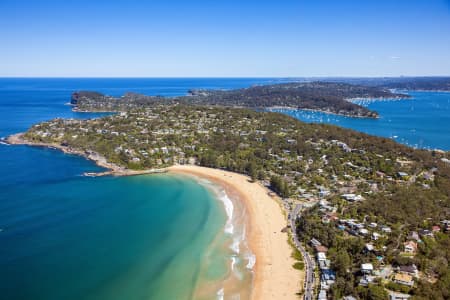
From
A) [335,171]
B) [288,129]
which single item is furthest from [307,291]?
[288,129]

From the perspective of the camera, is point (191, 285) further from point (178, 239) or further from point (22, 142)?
point (22, 142)

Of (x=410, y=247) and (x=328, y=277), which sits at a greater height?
(x=410, y=247)

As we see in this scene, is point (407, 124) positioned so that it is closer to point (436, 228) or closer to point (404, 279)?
point (436, 228)

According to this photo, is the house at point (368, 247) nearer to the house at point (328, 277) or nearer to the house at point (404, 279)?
the house at point (404, 279)

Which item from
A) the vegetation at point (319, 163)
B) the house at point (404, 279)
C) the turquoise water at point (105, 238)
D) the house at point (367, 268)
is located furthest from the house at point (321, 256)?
the turquoise water at point (105, 238)


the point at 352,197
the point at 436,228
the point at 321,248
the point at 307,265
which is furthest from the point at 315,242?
the point at 436,228
